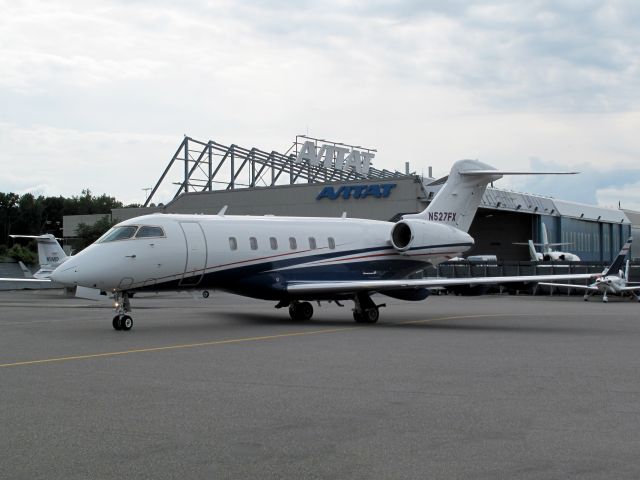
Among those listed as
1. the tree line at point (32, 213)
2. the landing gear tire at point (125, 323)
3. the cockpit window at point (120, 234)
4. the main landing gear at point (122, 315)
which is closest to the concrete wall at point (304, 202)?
the cockpit window at point (120, 234)

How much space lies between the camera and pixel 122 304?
18250mm

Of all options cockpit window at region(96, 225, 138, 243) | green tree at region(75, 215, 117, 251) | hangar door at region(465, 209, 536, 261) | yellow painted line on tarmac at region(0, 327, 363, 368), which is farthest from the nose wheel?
hangar door at region(465, 209, 536, 261)

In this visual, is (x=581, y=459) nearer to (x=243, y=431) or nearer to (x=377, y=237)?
(x=243, y=431)

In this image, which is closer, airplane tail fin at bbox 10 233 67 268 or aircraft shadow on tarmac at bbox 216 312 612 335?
aircraft shadow on tarmac at bbox 216 312 612 335

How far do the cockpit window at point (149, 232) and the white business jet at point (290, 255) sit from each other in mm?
26

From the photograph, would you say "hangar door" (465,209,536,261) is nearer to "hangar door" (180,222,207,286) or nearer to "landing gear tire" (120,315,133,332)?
"hangar door" (180,222,207,286)

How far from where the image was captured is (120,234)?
60.5 feet

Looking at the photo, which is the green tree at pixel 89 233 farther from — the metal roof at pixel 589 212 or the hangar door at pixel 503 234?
the metal roof at pixel 589 212

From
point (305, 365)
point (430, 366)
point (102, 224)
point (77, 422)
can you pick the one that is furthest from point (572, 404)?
point (102, 224)

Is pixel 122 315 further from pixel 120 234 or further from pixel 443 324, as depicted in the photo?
pixel 443 324

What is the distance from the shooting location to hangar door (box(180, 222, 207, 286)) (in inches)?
753

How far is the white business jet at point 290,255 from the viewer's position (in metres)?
18.1

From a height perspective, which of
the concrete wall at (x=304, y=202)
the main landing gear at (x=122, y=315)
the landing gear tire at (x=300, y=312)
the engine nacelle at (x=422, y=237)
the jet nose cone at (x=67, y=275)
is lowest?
the landing gear tire at (x=300, y=312)

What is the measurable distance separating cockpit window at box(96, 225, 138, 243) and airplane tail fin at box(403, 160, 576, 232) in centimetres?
929
